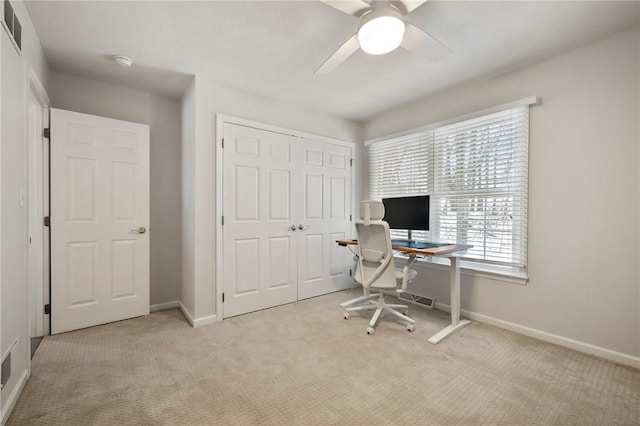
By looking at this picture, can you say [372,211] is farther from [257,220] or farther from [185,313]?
[185,313]

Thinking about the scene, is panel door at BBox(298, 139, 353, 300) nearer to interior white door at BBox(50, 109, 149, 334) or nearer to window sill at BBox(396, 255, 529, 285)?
window sill at BBox(396, 255, 529, 285)

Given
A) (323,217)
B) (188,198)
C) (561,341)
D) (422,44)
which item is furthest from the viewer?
(323,217)

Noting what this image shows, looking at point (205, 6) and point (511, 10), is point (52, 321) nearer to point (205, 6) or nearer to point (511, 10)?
point (205, 6)

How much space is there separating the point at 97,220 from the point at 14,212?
3.97 ft

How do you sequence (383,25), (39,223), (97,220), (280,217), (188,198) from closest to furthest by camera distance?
(383,25) → (39,223) → (97,220) → (188,198) → (280,217)


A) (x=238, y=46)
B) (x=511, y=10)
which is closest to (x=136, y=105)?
(x=238, y=46)

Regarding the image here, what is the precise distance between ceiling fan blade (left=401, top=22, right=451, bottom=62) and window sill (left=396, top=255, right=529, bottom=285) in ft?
6.73

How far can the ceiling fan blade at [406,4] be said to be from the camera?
159 cm

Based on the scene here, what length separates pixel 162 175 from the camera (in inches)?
129

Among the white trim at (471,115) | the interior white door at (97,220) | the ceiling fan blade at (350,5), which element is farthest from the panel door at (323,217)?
the ceiling fan blade at (350,5)

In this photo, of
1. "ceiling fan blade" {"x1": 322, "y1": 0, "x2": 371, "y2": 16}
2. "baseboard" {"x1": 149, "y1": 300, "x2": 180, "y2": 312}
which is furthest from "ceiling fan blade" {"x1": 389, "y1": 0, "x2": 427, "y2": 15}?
"baseboard" {"x1": 149, "y1": 300, "x2": 180, "y2": 312}

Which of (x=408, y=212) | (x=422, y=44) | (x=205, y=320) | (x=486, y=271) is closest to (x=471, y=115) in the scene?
(x=408, y=212)

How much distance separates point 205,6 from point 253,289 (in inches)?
102

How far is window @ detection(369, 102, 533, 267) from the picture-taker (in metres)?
2.68
